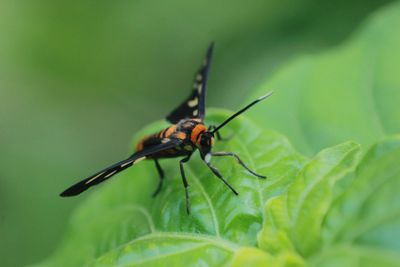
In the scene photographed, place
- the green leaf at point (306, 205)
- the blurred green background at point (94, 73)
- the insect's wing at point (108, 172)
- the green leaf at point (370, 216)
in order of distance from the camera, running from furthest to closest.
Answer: the blurred green background at point (94, 73) → the insect's wing at point (108, 172) → the green leaf at point (306, 205) → the green leaf at point (370, 216)

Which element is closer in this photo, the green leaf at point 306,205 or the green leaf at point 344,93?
the green leaf at point 306,205

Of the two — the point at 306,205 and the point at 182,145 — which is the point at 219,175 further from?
the point at 306,205

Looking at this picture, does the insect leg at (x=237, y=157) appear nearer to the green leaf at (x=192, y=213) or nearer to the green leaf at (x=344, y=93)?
the green leaf at (x=192, y=213)

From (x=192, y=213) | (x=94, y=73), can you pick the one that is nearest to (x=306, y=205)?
(x=192, y=213)

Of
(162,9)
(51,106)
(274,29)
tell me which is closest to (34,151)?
(51,106)

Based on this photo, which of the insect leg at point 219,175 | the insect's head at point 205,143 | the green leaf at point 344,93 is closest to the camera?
the insect leg at point 219,175

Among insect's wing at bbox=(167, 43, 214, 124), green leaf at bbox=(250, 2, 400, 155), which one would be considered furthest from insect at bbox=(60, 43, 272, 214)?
green leaf at bbox=(250, 2, 400, 155)

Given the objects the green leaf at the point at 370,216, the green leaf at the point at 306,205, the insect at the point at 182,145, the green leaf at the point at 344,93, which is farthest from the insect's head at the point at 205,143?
the green leaf at the point at 370,216
